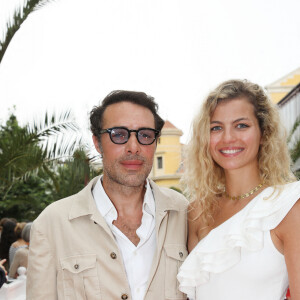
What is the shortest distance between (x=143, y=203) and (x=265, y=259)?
95 centimetres

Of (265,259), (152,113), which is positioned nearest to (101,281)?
(265,259)

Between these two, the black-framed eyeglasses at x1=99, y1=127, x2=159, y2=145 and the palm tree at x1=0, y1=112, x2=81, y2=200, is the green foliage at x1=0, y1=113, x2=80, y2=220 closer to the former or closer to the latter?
the palm tree at x1=0, y1=112, x2=81, y2=200

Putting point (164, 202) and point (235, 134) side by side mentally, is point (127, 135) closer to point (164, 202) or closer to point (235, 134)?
point (164, 202)

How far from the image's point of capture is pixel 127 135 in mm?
3123

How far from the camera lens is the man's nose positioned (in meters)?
3.07

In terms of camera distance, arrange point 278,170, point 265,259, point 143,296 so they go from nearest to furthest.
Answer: point 265,259 < point 143,296 < point 278,170

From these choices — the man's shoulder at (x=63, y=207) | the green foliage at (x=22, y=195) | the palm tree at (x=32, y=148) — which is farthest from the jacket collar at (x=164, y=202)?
the green foliage at (x=22, y=195)

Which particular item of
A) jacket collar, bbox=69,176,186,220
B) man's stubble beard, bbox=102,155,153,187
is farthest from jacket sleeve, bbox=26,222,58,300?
man's stubble beard, bbox=102,155,153,187

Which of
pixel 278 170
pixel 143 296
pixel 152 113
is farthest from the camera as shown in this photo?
pixel 152 113

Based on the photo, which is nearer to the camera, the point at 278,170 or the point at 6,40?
the point at 278,170

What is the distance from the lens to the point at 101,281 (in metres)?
2.80

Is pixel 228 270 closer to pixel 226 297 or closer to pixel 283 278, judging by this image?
pixel 226 297

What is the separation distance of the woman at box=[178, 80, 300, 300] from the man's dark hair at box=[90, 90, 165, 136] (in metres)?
0.35

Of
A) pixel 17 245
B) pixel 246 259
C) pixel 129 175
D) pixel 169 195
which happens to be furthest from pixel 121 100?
pixel 17 245
